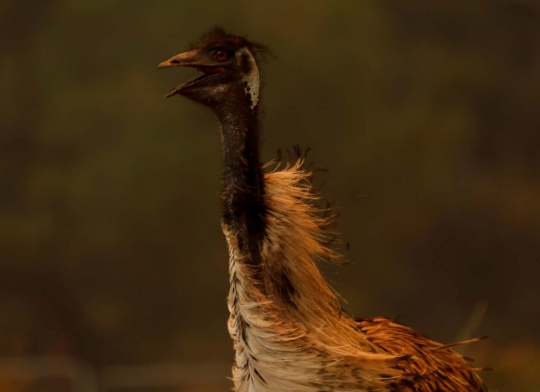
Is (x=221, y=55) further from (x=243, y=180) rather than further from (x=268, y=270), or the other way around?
(x=268, y=270)

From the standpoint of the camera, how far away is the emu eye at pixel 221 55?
6.79 ft

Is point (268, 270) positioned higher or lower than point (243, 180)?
lower

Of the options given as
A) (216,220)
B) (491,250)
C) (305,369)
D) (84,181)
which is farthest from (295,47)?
(305,369)

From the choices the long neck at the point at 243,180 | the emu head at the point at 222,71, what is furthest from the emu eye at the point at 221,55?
the long neck at the point at 243,180

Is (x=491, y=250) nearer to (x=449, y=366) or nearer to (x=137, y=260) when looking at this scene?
(x=449, y=366)

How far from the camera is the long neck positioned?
6.52ft

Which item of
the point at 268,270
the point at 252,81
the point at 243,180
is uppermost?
the point at 252,81

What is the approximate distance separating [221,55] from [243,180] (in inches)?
15.6

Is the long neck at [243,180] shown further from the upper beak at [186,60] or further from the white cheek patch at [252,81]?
the upper beak at [186,60]

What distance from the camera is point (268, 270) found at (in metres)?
2.00

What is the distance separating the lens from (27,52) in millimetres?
3756

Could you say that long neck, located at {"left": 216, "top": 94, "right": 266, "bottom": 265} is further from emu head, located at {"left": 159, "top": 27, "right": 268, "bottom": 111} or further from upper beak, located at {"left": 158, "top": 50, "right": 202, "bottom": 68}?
upper beak, located at {"left": 158, "top": 50, "right": 202, "bottom": 68}

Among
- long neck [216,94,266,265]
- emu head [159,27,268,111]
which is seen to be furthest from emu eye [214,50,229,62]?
long neck [216,94,266,265]

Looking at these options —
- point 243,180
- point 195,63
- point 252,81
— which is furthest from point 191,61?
point 243,180
